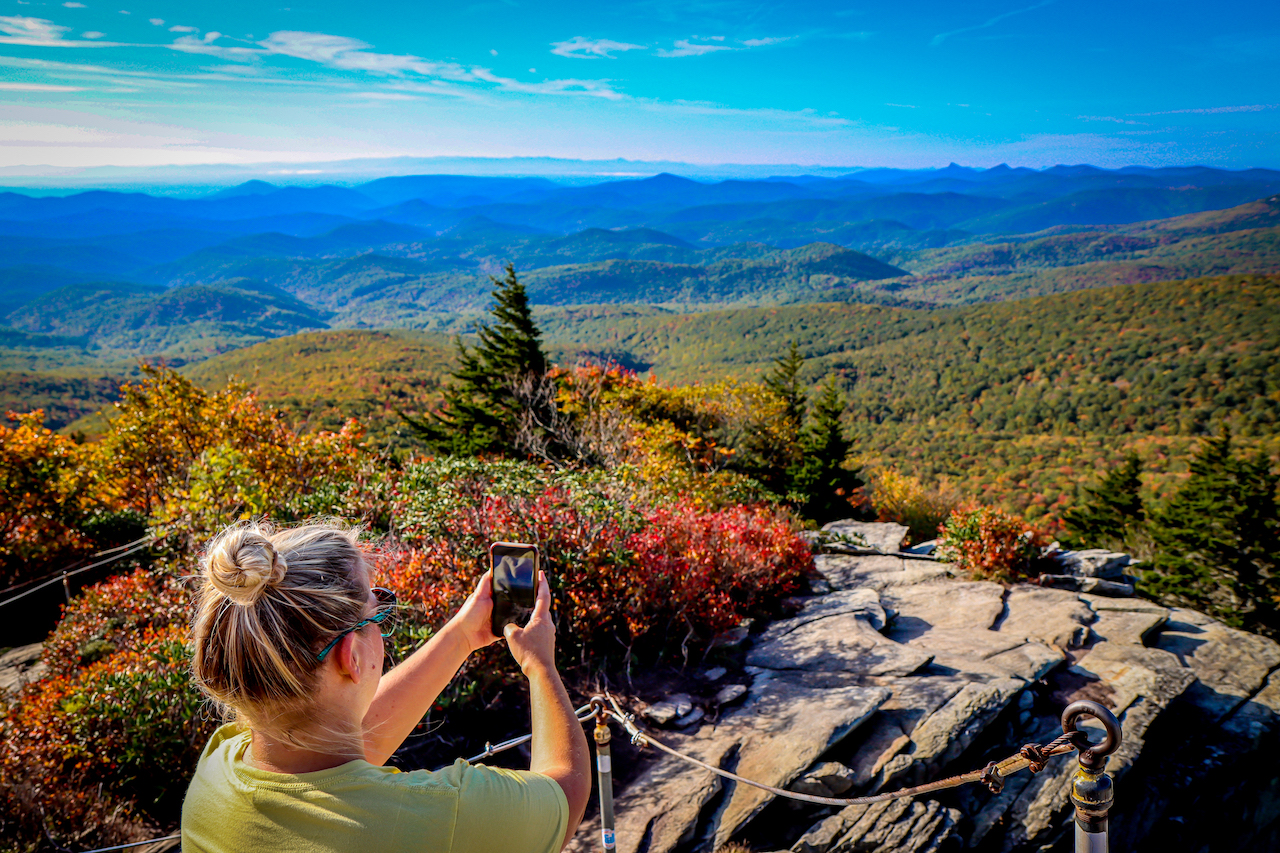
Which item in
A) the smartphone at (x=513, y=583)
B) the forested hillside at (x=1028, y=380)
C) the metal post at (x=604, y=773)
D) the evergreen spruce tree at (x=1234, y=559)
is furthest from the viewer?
the forested hillside at (x=1028, y=380)

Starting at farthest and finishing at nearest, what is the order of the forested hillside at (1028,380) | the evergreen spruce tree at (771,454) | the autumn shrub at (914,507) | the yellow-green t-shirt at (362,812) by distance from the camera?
the forested hillside at (1028,380) → the evergreen spruce tree at (771,454) → the autumn shrub at (914,507) → the yellow-green t-shirt at (362,812)

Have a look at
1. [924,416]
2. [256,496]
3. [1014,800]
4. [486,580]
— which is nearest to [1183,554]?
[1014,800]

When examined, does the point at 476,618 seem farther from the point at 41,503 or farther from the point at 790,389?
the point at 790,389

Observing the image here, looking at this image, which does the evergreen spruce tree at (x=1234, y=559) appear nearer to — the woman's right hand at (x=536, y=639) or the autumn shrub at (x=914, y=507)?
the autumn shrub at (x=914, y=507)

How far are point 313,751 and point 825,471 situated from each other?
23.1m

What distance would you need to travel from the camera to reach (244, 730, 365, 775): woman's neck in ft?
4.29

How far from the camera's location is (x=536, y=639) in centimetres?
179

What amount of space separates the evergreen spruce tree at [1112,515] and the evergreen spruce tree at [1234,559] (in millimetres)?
6381

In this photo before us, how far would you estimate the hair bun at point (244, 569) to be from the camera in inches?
49.0

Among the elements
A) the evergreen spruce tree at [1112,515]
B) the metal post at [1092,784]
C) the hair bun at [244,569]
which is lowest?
the evergreen spruce tree at [1112,515]

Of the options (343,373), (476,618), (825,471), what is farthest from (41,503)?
(343,373)

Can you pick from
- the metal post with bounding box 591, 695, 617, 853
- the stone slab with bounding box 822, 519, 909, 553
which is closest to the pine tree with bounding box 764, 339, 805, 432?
the stone slab with bounding box 822, 519, 909, 553

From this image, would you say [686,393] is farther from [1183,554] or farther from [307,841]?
[307,841]

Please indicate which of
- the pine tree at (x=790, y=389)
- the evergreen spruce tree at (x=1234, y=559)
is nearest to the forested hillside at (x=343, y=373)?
the pine tree at (x=790, y=389)
